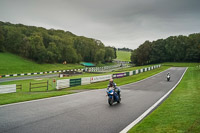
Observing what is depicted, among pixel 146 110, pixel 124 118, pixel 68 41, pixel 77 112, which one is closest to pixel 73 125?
pixel 77 112

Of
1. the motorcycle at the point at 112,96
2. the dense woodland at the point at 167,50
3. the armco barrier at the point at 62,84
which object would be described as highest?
the dense woodland at the point at 167,50

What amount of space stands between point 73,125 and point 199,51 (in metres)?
A: 87.6

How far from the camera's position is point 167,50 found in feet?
302

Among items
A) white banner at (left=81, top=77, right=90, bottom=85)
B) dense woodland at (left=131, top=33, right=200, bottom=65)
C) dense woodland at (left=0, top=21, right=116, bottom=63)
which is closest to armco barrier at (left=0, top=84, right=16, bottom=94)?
Result: white banner at (left=81, top=77, right=90, bottom=85)

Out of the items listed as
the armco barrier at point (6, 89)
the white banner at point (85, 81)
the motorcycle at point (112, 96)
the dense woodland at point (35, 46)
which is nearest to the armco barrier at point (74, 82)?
the white banner at point (85, 81)

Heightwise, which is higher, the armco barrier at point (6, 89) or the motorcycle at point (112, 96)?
the motorcycle at point (112, 96)

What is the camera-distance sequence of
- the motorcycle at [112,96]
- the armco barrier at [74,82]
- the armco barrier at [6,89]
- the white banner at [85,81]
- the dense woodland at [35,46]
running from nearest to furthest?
1. the motorcycle at [112,96]
2. the armco barrier at [6,89]
3. the armco barrier at [74,82]
4. the white banner at [85,81]
5. the dense woodland at [35,46]

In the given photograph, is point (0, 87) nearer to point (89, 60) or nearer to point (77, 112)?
point (77, 112)

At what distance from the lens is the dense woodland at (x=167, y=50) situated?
3481 inches

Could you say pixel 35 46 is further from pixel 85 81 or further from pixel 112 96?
pixel 112 96

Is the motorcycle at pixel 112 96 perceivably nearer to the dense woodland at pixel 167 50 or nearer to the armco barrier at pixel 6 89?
the armco barrier at pixel 6 89

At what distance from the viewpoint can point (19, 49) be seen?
7250 centimetres

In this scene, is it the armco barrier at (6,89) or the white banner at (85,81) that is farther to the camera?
the white banner at (85,81)

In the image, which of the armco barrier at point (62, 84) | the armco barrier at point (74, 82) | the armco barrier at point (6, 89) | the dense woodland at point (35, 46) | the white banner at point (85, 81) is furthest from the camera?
the dense woodland at point (35, 46)
